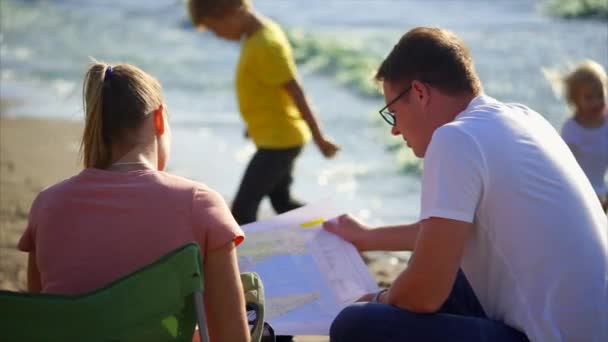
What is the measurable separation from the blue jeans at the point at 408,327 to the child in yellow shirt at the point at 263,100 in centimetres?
194

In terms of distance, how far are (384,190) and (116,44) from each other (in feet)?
23.2

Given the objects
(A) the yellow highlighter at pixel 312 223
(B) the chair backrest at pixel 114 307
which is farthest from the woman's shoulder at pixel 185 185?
(A) the yellow highlighter at pixel 312 223

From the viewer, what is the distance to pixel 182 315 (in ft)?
7.06

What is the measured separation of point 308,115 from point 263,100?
0.25 m

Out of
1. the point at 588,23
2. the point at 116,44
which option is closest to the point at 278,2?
the point at 116,44

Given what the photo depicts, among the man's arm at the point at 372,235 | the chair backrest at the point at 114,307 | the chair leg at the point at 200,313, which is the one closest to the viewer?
the chair backrest at the point at 114,307

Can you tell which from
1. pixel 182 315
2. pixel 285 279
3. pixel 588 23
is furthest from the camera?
pixel 588 23

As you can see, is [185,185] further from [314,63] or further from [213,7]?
[314,63]

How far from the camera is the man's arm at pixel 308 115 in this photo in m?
4.45

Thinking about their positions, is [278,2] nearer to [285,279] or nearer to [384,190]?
[384,190]

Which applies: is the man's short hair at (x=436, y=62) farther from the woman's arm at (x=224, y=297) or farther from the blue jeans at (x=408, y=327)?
the woman's arm at (x=224, y=297)

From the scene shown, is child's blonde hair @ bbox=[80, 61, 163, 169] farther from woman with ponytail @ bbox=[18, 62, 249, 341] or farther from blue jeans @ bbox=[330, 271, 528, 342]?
blue jeans @ bbox=[330, 271, 528, 342]

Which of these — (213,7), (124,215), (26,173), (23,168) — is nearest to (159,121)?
(124,215)

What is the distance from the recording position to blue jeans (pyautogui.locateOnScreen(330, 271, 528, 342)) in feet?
8.09
